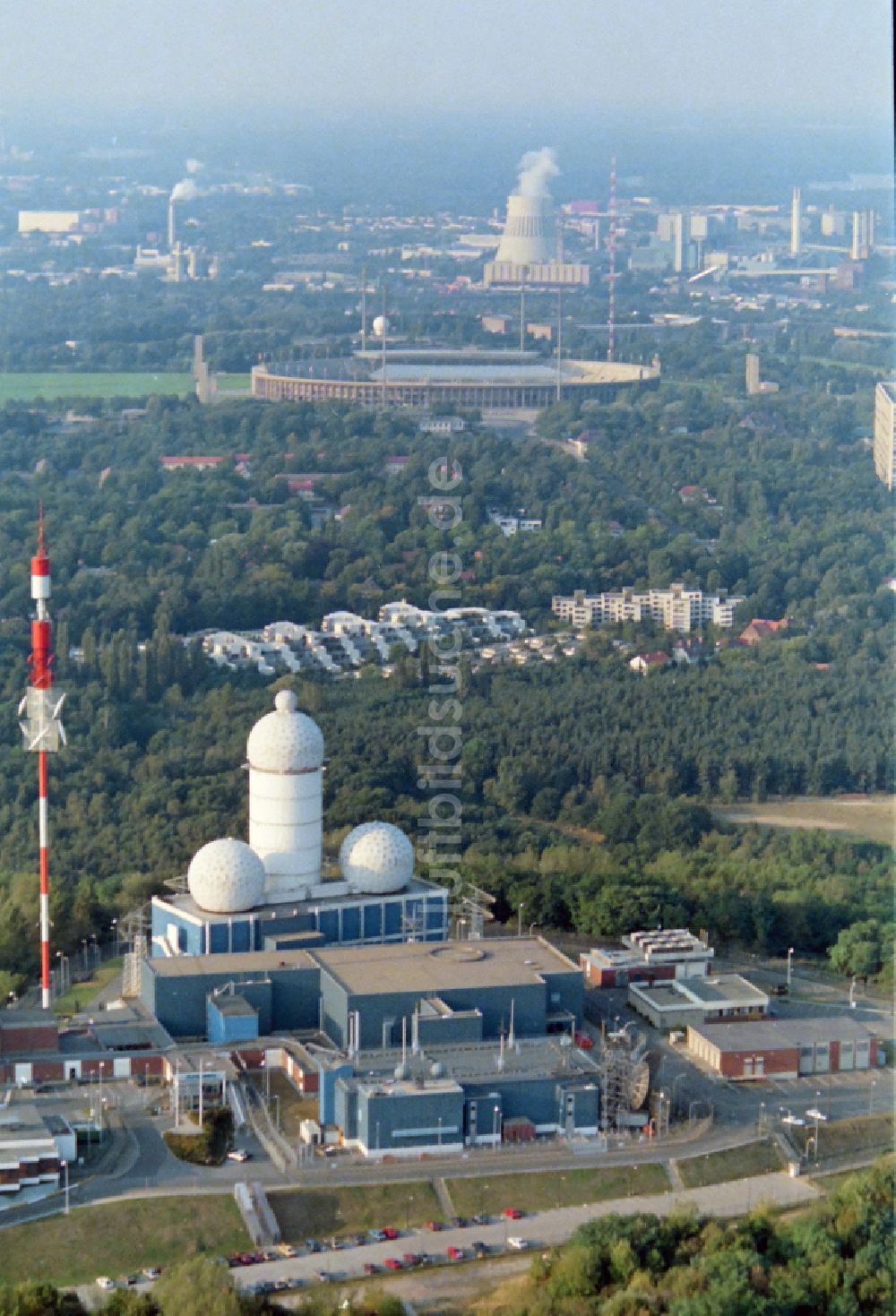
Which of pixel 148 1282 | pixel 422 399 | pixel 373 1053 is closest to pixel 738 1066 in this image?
pixel 373 1053

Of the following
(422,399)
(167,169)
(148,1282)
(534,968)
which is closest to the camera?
(148,1282)

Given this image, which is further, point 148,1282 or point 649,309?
point 649,309

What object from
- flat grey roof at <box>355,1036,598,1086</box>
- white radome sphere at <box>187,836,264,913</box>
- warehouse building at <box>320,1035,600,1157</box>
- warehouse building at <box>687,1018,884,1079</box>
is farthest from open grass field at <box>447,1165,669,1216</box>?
white radome sphere at <box>187,836,264,913</box>

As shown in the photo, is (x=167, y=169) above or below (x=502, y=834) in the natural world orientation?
above

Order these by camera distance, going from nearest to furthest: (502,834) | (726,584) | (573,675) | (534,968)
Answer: (534,968) < (502,834) < (573,675) < (726,584)

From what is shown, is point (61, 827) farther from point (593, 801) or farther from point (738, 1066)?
point (738, 1066)
